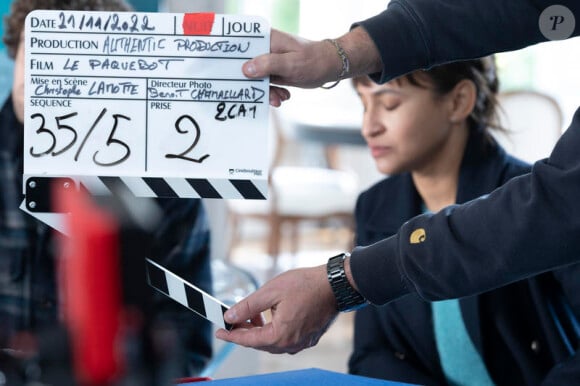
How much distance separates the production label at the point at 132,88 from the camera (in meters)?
1.07

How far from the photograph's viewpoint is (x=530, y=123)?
2.62 meters

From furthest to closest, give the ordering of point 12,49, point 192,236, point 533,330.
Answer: point 12,49
point 192,236
point 533,330

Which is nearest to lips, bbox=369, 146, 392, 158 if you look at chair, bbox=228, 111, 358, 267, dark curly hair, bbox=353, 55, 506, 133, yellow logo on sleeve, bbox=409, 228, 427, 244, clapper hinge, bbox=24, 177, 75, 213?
dark curly hair, bbox=353, 55, 506, 133

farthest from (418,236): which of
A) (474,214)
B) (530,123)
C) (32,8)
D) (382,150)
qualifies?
(530,123)

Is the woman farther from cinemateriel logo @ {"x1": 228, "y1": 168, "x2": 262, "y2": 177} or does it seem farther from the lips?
cinemateriel logo @ {"x1": 228, "y1": 168, "x2": 262, "y2": 177}

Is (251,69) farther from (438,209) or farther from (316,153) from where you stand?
(316,153)

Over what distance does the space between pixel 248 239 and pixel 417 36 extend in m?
4.65

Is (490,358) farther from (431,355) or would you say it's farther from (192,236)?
(192,236)

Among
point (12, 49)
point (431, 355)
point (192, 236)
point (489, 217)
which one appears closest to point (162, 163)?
point (489, 217)

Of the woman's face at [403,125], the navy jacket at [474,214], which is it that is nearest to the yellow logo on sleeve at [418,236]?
the navy jacket at [474,214]

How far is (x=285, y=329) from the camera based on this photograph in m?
1.14

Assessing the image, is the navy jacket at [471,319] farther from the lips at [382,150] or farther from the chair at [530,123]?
the chair at [530,123]

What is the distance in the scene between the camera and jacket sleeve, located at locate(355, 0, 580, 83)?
122 centimetres

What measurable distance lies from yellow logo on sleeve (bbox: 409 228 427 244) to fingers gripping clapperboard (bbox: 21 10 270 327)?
24cm
